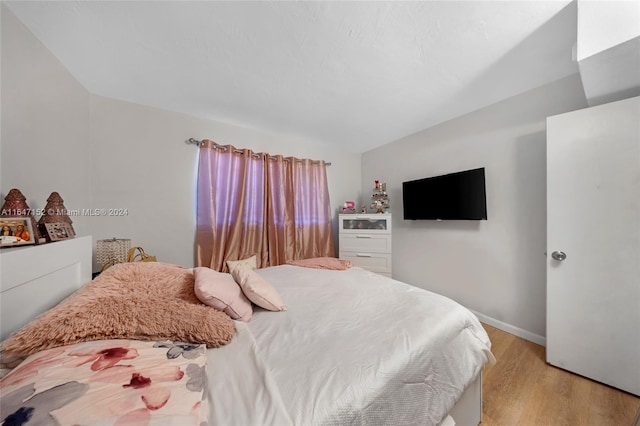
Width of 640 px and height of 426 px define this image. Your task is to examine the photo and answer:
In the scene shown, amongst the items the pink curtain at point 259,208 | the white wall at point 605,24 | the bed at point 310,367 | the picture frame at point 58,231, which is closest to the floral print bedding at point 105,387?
the bed at point 310,367

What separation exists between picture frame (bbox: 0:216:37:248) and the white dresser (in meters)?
2.65

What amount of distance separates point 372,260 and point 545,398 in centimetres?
176

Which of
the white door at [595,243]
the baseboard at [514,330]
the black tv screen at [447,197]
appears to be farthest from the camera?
the black tv screen at [447,197]

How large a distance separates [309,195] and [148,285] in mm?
2232

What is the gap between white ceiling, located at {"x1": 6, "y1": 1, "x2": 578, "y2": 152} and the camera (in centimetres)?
114

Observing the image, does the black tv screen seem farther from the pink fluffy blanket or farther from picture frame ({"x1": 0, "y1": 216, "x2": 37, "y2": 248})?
picture frame ({"x1": 0, "y1": 216, "x2": 37, "y2": 248})

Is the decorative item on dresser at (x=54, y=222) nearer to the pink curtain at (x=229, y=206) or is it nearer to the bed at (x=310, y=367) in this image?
the bed at (x=310, y=367)

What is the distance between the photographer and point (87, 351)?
23.9 inches

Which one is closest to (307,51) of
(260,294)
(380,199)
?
(260,294)

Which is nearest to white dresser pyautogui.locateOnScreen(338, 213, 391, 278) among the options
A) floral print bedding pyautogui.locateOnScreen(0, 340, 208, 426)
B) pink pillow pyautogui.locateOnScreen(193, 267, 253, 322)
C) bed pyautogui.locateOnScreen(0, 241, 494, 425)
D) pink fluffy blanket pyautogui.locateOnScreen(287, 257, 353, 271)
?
pink fluffy blanket pyautogui.locateOnScreen(287, 257, 353, 271)

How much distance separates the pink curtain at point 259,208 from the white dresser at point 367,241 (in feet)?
0.95

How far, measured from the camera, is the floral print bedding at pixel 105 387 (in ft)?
1.38

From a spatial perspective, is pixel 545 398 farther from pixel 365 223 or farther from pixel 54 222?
pixel 54 222

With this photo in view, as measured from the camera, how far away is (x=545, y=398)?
1344 millimetres
